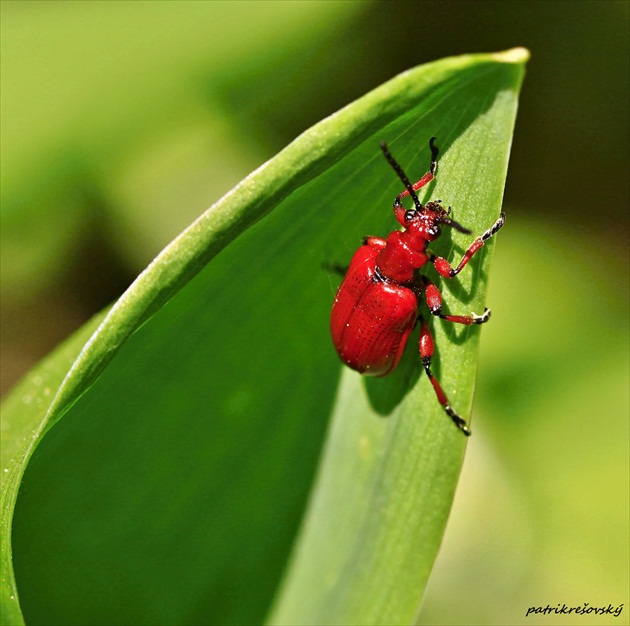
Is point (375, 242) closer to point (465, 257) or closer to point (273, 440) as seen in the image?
point (465, 257)

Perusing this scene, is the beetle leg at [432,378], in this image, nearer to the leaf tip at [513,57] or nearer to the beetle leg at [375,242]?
the beetle leg at [375,242]

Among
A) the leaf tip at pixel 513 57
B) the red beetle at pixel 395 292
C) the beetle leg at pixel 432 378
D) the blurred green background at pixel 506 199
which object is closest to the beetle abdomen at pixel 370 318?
the red beetle at pixel 395 292

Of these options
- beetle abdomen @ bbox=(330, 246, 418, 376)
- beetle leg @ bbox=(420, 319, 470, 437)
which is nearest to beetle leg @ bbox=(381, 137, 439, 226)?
beetle abdomen @ bbox=(330, 246, 418, 376)

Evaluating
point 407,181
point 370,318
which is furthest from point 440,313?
point 370,318

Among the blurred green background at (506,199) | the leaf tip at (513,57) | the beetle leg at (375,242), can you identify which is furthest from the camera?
the blurred green background at (506,199)

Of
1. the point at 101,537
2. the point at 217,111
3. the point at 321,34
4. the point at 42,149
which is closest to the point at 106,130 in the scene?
the point at 42,149

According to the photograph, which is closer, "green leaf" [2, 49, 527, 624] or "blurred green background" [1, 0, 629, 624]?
"green leaf" [2, 49, 527, 624]

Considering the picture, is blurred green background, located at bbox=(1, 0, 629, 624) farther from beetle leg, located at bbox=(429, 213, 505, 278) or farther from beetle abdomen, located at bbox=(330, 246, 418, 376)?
beetle leg, located at bbox=(429, 213, 505, 278)

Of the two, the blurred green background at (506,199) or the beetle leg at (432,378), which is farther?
the blurred green background at (506,199)
